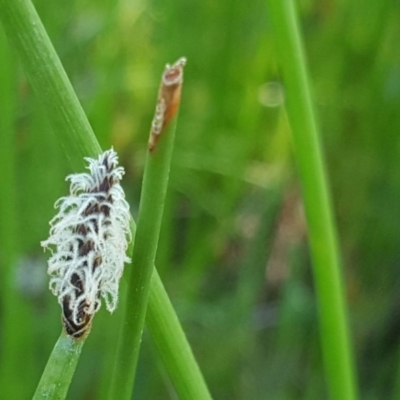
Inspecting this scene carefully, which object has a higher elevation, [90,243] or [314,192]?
[314,192]

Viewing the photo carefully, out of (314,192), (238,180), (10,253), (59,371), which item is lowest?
(59,371)

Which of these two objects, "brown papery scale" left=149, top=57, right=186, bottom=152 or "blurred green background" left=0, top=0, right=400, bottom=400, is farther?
"blurred green background" left=0, top=0, right=400, bottom=400

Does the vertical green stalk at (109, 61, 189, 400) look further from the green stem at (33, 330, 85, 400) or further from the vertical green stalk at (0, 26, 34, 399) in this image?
the vertical green stalk at (0, 26, 34, 399)

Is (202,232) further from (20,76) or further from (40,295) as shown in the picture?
(20,76)

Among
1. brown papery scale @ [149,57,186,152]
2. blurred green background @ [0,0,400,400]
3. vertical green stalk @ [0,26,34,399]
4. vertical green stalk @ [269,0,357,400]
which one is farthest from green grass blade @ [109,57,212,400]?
blurred green background @ [0,0,400,400]

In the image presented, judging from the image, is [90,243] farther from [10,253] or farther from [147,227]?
[10,253]

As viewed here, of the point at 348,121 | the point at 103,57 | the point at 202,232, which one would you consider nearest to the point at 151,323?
the point at 103,57

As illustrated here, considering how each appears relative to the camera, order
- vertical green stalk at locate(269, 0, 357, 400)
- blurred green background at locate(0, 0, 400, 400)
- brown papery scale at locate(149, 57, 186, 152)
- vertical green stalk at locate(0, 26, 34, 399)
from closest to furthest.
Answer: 1. brown papery scale at locate(149, 57, 186, 152)
2. vertical green stalk at locate(269, 0, 357, 400)
3. vertical green stalk at locate(0, 26, 34, 399)
4. blurred green background at locate(0, 0, 400, 400)

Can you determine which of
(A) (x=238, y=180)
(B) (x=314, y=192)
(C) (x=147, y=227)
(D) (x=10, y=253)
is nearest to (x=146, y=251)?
(C) (x=147, y=227)
